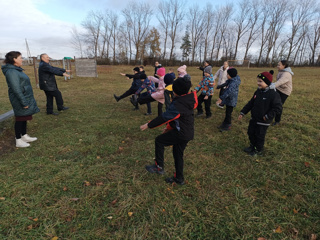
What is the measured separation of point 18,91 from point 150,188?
3238 millimetres

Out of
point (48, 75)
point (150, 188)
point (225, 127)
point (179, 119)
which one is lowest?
point (150, 188)

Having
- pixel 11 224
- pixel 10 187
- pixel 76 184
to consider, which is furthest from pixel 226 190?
pixel 10 187

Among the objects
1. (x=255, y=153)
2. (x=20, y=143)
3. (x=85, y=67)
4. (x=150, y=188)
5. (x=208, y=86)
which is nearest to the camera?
(x=150, y=188)

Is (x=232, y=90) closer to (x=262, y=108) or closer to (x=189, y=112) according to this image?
(x=262, y=108)

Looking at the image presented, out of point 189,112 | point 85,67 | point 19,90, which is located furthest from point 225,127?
point 85,67

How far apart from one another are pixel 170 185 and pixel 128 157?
123 centimetres

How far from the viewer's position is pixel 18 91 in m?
3.86

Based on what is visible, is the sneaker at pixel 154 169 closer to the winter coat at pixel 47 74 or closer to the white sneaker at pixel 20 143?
the white sneaker at pixel 20 143

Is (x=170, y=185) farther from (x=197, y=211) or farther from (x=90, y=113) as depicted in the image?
(x=90, y=113)

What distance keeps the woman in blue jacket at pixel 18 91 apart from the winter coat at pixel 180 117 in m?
2.99

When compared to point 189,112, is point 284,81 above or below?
above

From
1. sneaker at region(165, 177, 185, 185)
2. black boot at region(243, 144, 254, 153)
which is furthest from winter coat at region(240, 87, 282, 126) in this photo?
sneaker at region(165, 177, 185, 185)

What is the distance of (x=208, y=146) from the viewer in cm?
462

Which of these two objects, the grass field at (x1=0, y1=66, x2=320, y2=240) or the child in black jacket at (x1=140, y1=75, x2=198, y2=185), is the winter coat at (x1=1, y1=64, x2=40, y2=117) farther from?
the child in black jacket at (x1=140, y1=75, x2=198, y2=185)
